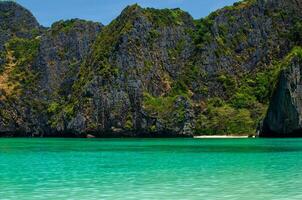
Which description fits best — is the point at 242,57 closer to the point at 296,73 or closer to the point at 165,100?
the point at 165,100

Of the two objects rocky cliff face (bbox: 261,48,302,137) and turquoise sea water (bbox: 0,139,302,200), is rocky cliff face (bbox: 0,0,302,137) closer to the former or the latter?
rocky cliff face (bbox: 261,48,302,137)

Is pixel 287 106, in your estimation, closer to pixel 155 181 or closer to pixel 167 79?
pixel 167 79

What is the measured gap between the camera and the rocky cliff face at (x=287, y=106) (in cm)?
12950

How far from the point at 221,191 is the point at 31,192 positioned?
32.2ft

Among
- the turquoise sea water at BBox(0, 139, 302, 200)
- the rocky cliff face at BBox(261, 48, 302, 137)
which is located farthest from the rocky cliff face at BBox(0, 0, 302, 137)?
the turquoise sea water at BBox(0, 139, 302, 200)

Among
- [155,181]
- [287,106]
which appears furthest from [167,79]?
[155,181]

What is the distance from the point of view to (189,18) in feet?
651

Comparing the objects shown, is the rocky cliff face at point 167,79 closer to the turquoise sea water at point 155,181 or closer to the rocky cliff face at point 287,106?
the rocky cliff face at point 287,106

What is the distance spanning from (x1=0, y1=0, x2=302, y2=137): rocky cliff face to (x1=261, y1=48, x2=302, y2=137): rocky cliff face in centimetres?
1962

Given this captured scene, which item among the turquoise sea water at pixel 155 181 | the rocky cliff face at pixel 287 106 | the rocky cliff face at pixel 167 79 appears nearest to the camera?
the turquoise sea water at pixel 155 181

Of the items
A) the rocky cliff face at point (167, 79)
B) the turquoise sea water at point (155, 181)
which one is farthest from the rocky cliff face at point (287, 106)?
the turquoise sea water at point (155, 181)

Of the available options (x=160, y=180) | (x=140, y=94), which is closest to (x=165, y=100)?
(x=140, y=94)

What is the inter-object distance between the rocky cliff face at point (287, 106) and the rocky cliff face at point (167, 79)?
19.6 meters

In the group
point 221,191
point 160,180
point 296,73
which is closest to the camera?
point 221,191
